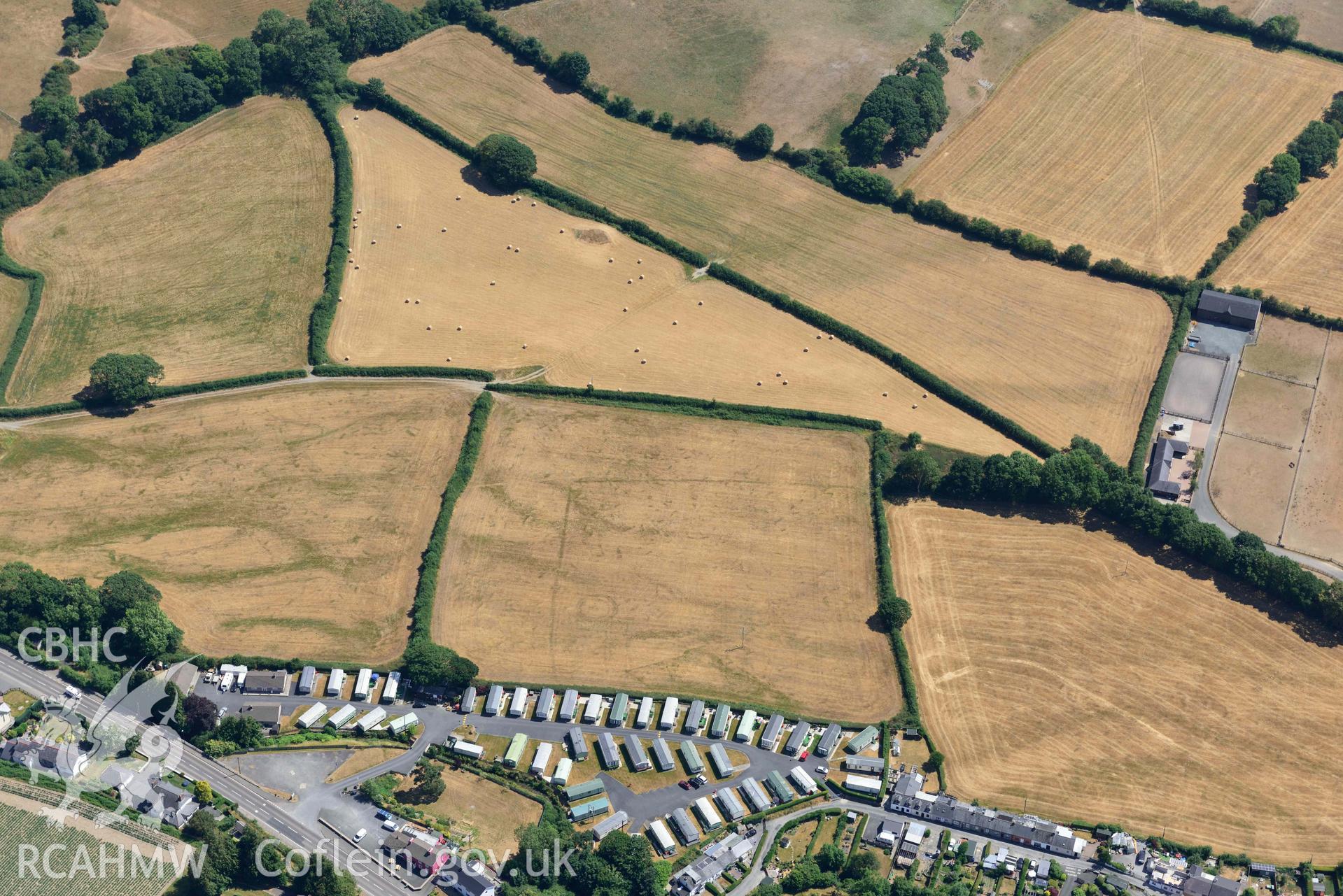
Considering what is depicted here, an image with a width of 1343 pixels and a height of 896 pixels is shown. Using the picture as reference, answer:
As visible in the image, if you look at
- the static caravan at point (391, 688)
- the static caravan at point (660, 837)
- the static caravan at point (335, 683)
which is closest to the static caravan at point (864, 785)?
the static caravan at point (660, 837)

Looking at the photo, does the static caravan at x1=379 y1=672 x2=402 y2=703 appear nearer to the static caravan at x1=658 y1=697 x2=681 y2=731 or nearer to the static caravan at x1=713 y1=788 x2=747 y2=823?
the static caravan at x1=658 y1=697 x2=681 y2=731

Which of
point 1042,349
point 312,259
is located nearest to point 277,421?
point 312,259

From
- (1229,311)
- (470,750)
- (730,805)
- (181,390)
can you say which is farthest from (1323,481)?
(181,390)

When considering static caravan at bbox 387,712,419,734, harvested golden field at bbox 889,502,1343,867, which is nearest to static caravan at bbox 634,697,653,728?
static caravan at bbox 387,712,419,734

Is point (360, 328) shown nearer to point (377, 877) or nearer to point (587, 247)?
point (587, 247)

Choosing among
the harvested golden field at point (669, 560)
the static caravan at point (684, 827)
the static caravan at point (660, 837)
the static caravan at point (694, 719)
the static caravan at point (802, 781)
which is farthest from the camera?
the harvested golden field at point (669, 560)

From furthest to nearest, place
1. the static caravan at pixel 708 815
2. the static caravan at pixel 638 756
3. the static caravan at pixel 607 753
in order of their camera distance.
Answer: the static caravan at pixel 638 756, the static caravan at pixel 607 753, the static caravan at pixel 708 815

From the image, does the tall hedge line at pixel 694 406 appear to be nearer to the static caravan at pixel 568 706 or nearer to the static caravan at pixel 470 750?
the static caravan at pixel 568 706
